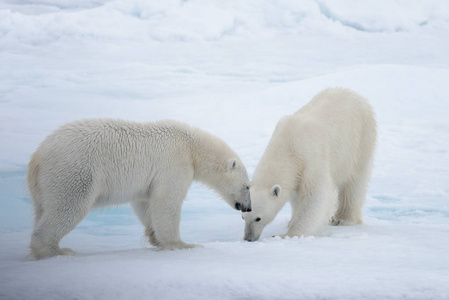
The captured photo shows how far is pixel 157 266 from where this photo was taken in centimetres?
335

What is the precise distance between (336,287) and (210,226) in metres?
3.32

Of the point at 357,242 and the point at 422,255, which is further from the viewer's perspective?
the point at 357,242

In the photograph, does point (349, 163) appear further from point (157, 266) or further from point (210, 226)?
point (157, 266)

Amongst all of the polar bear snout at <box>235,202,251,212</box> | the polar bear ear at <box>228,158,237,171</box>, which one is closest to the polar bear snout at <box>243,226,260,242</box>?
the polar bear snout at <box>235,202,251,212</box>

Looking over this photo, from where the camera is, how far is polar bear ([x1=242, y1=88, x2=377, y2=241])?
15.6ft

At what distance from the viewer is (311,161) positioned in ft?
16.0

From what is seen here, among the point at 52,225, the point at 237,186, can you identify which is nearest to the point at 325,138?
the point at 237,186

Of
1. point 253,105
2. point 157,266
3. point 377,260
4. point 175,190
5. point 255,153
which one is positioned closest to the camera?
point 157,266

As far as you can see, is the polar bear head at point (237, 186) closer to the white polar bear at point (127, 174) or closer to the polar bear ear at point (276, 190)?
the white polar bear at point (127, 174)

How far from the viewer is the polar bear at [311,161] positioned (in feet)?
15.6

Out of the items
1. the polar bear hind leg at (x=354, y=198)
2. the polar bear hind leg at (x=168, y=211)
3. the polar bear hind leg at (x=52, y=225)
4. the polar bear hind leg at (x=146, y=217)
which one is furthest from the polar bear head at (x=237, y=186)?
the polar bear hind leg at (x=354, y=198)

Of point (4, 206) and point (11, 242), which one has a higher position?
point (11, 242)

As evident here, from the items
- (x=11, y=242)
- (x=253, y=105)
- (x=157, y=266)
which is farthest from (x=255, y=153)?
(x=157, y=266)

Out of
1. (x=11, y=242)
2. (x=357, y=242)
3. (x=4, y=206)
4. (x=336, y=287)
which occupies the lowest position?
(x=4, y=206)
